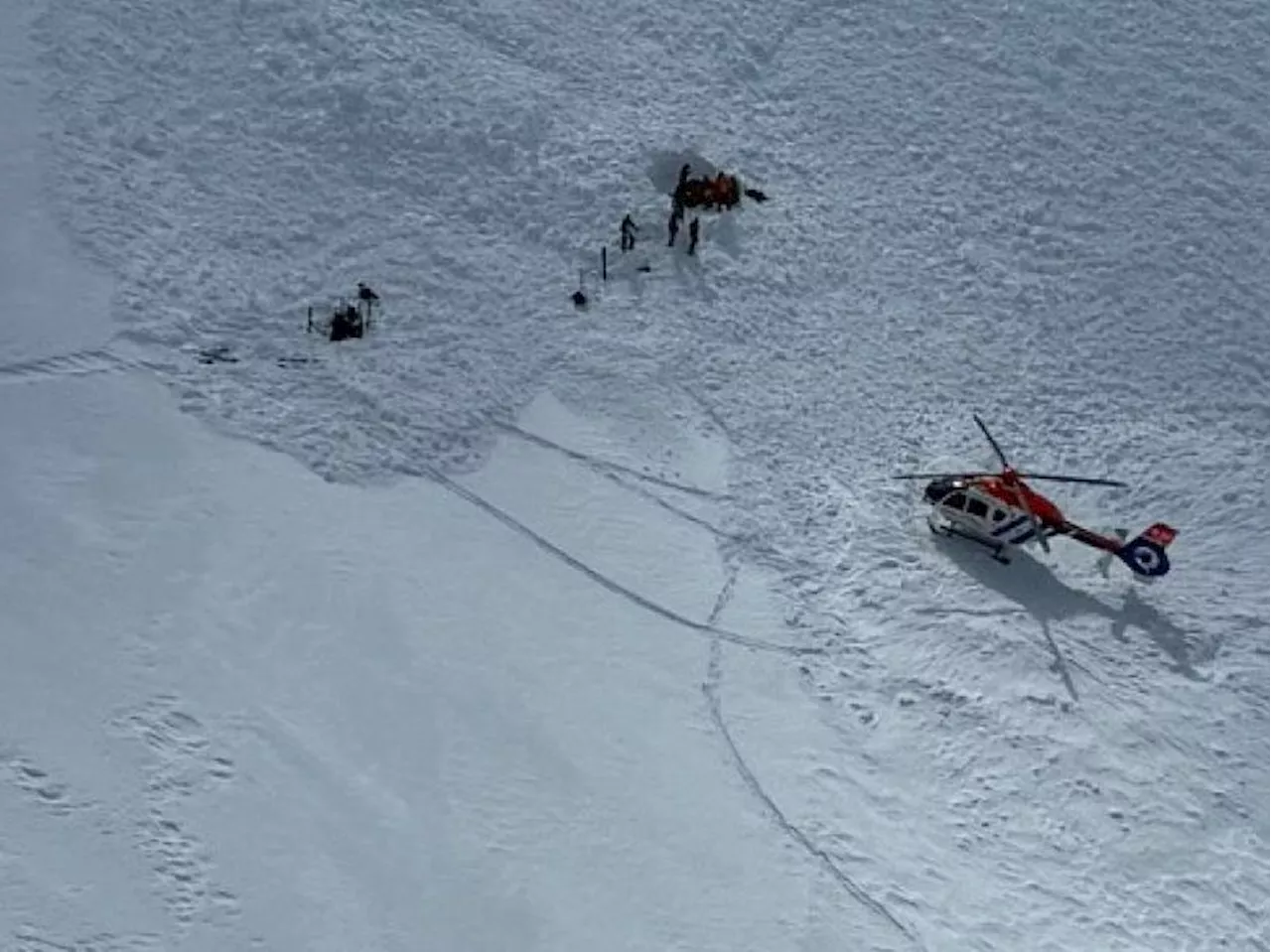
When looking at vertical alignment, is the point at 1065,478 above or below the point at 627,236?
below

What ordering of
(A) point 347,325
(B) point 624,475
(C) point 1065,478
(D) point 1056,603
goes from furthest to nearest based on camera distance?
(A) point 347,325 < (B) point 624,475 < (D) point 1056,603 < (C) point 1065,478

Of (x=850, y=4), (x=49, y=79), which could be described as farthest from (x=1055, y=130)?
(x=49, y=79)

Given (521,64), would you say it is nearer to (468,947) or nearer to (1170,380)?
(1170,380)

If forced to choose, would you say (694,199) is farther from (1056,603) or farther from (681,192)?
(1056,603)

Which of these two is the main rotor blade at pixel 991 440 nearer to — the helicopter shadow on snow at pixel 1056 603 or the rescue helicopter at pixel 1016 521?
the rescue helicopter at pixel 1016 521

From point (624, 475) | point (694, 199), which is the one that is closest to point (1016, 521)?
point (624, 475)

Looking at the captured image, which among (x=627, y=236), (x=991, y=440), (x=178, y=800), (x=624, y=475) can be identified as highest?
(x=627, y=236)

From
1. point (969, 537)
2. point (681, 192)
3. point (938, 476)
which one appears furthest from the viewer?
point (681, 192)
